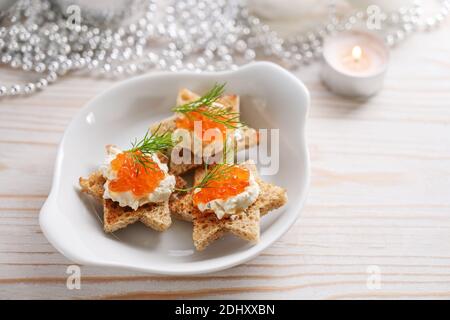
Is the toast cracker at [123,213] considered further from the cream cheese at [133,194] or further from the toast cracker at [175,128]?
the toast cracker at [175,128]

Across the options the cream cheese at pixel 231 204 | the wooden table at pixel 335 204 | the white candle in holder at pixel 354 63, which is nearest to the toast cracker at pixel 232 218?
the cream cheese at pixel 231 204

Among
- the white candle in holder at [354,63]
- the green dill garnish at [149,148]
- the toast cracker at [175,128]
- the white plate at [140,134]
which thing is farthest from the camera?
the white candle in holder at [354,63]

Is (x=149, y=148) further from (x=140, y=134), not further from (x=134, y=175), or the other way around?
(x=140, y=134)

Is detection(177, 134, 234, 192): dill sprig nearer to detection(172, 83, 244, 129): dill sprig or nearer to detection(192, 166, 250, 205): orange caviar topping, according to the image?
detection(192, 166, 250, 205): orange caviar topping

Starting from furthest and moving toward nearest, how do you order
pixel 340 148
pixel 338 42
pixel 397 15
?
1. pixel 397 15
2. pixel 338 42
3. pixel 340 148

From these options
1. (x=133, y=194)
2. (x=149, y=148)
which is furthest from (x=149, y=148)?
(x=133, y=194)
